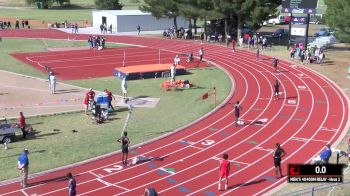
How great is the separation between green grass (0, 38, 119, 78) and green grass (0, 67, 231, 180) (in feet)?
29.6

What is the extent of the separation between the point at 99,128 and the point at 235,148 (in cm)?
A: 721

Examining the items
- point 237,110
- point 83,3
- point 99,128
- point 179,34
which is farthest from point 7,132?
point 83,3

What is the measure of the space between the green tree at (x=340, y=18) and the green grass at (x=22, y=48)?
23656mm

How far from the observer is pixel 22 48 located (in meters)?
52.0

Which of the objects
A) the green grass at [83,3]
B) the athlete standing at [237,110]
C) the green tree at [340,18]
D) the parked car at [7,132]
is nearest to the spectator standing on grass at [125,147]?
the parked car at [7,132]

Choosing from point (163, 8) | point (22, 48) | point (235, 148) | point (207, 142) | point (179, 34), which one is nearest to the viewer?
point (235, 148)

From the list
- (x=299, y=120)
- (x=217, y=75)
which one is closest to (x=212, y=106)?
(x=299, y=120)

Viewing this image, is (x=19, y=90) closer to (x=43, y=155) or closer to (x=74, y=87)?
(x=74, y=87)

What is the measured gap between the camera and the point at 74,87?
33781 mm

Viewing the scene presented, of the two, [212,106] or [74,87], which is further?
[74,87]

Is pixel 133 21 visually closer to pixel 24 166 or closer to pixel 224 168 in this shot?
pixel 24 166

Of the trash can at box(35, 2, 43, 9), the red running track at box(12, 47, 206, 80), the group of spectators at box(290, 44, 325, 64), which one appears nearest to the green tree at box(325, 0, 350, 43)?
the group of spectators at box(290, 44, 325, 64)

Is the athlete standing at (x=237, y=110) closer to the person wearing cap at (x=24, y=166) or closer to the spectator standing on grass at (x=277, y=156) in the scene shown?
the spectator standing on grass at (x=277, y=156)

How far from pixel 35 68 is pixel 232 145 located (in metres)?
24.1
